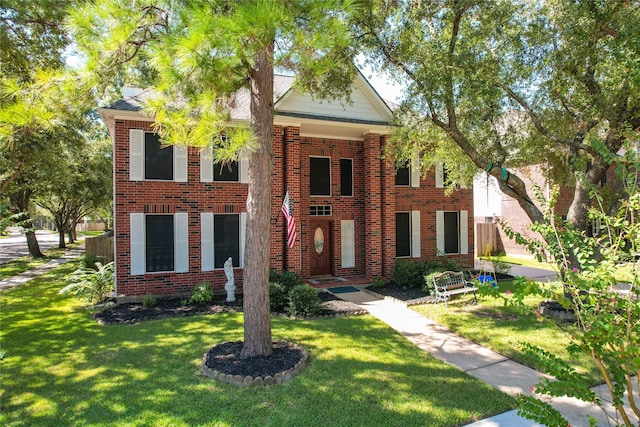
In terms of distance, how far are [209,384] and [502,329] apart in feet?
20.1

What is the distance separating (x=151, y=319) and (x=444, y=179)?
1167 centimetres

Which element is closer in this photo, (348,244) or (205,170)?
(205,170)

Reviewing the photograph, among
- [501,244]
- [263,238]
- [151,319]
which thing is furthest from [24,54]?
[501,244]

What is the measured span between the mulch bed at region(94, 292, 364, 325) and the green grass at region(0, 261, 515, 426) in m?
0.77

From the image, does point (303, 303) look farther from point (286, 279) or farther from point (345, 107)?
point (345, 107)

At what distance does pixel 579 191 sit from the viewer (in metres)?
8.99

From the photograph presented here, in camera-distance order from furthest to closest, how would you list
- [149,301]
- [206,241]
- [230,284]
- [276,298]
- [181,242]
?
[206,241]
[181,242]
[230,284]
[149,301]
[276,298]

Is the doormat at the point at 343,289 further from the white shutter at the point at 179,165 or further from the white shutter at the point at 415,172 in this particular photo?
the white shutter at the point at 179,165

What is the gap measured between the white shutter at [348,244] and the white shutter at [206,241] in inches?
194

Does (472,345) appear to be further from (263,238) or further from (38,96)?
(38,96)

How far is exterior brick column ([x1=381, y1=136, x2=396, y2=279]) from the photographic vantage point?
43.5 ft

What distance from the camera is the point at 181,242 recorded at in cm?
1109

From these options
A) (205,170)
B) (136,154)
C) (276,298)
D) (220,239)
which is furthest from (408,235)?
(136,154)

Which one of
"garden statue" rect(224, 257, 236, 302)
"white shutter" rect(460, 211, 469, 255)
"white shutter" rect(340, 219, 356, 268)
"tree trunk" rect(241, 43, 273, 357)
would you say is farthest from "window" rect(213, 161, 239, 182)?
"white shutter" rect(460, 211, 469, 255)
